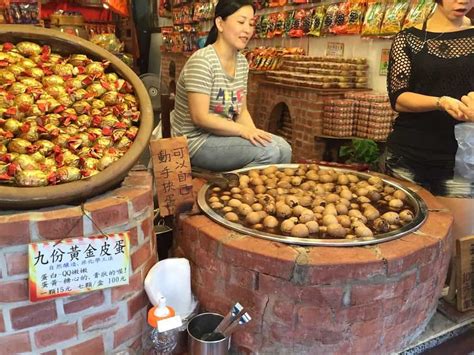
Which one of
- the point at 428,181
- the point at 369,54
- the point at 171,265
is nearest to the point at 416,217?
the point at 428,181

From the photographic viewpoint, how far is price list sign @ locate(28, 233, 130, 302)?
4.66 feet

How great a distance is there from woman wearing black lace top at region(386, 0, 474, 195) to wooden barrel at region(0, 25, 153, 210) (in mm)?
1351

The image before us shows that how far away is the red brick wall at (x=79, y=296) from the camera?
1403mm

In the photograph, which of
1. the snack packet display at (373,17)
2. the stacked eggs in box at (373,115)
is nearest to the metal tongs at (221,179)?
the stacked eggs in box at (373,115)

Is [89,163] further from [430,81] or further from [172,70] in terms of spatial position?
[172,70]

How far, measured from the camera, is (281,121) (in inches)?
224

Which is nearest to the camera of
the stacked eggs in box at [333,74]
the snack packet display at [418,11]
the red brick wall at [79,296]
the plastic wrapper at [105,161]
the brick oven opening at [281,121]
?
the red brick wall at [79,296]

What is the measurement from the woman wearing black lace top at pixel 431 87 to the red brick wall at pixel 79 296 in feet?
4.75

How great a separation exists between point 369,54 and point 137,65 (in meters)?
6.59

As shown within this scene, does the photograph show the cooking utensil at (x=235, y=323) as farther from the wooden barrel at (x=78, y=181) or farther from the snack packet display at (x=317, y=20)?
the snack packet display at (x=317, y=20)

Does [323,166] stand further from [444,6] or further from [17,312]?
[17,312]

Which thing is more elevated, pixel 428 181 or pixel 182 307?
pixel 428 181

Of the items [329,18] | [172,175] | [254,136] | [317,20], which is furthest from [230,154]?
[317,20]

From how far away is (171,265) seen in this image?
5.67 feet
